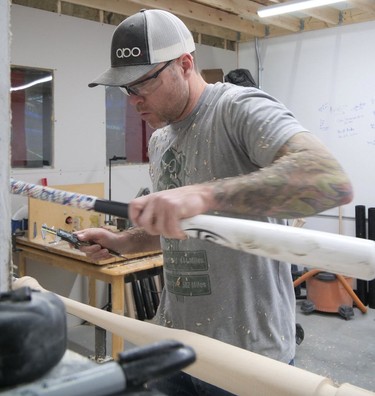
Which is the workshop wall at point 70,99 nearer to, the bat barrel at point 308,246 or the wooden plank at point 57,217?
the wooden plank at point 57,217

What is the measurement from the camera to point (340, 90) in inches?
180

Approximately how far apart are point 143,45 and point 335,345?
2917 mm

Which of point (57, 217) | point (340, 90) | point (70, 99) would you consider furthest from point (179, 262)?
point (340, 90)

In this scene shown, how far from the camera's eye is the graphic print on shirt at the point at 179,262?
128 centimetres

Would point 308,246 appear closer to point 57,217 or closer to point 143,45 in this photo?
point 143,45

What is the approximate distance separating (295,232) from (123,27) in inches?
34.4

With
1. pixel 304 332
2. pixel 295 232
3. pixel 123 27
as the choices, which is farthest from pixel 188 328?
pixel 304 332

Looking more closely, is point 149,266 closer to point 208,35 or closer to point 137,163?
point 137,163

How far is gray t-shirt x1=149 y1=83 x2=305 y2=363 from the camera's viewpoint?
123 centimetres

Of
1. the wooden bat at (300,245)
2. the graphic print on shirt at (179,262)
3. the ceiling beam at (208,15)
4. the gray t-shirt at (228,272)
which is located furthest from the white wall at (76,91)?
the wooden bat at (300,245)

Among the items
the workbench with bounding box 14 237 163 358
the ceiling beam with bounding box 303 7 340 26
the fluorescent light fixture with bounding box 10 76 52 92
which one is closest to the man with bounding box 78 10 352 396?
the workbench with bounding box 14 237 163 358

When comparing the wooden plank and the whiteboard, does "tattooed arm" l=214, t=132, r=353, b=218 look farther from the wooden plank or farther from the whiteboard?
the whiteboard

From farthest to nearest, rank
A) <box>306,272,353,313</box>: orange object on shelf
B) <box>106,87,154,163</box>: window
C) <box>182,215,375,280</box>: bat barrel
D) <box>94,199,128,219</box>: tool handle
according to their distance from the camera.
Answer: <box>106,87,154,163</box>: window < <box>306,272,353,313</box>: orange object on shelf < <box>94,199,128,219</box>: tool handle < <box>182,215,375,280</box>: bat barrel

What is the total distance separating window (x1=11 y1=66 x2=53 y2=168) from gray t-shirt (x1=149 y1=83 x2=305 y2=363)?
254 cm
